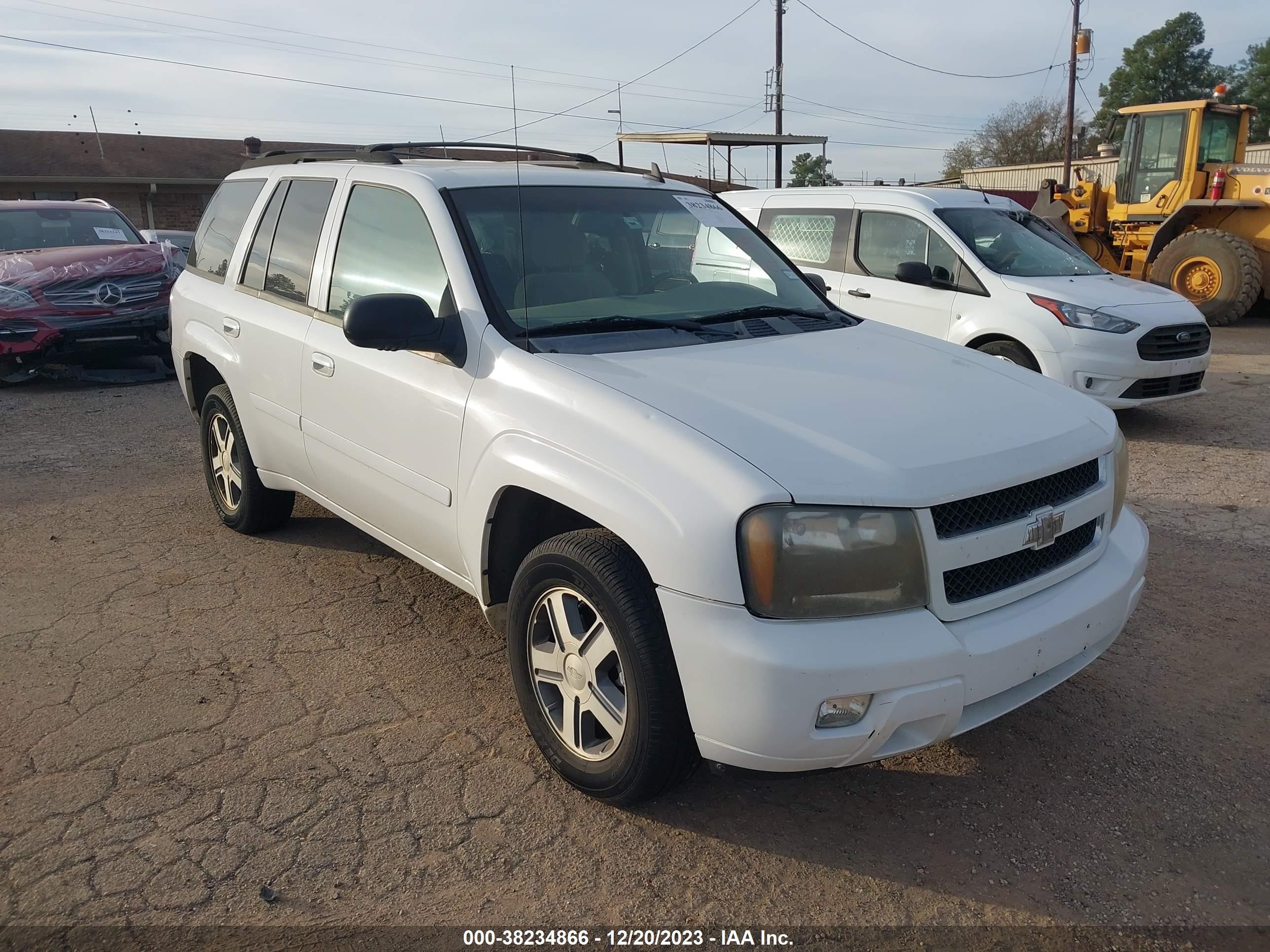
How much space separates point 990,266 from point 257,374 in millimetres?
5571

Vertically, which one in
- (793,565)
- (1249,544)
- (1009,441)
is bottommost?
(1249,544)

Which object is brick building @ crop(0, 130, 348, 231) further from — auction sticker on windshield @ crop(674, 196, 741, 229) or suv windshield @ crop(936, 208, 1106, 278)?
auction sticker on windshield @ crop(674, 196, 741, 229)

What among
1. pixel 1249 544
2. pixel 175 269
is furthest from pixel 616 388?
pixel 175 269

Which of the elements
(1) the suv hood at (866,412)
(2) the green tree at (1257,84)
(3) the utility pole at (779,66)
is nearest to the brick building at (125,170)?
(3) the utility pole at (779,66)

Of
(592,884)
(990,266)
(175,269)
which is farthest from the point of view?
(175,269)

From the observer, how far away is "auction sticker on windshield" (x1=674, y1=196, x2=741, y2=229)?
426 cm

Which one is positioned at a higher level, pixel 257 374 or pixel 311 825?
pixel 257 374

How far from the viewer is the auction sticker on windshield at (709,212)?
426 cm

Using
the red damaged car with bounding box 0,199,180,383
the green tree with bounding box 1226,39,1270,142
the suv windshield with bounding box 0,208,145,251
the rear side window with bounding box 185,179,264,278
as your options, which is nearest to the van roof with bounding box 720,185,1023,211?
the rear side window with bounding box 185,179,264,278

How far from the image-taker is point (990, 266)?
7.67 metres

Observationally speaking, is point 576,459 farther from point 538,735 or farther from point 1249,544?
point 1249,544

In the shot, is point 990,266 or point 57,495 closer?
point 57,495

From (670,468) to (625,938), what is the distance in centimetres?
117

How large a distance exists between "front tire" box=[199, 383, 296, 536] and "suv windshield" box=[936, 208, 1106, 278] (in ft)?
18.1
